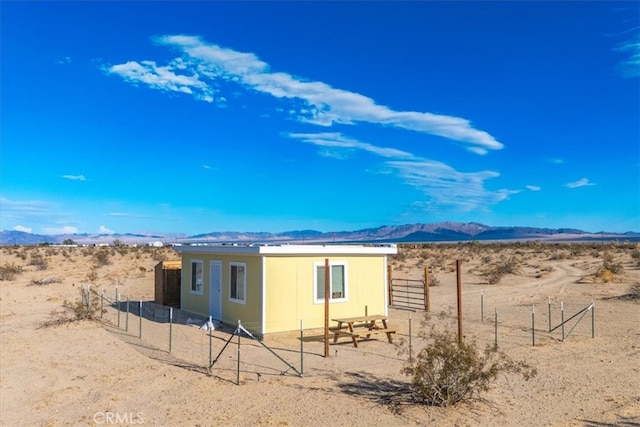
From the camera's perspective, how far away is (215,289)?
16359mm

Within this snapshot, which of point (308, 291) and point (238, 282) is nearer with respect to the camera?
point (308, 291)

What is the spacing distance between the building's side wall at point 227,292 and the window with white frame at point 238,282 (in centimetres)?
11

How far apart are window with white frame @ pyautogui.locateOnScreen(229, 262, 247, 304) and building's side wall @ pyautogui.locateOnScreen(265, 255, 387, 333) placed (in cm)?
109

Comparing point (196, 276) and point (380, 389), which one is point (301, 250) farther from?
point (380, 389)

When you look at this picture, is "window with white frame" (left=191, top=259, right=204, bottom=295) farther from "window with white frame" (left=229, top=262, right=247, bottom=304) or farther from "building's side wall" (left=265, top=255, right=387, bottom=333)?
"building's side wall" (left=265, top=255, right=387, bottom=333)

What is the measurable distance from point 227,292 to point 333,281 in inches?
132

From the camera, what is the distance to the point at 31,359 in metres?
11.3

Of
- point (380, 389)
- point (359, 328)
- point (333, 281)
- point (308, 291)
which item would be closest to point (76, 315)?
point (308, 291)

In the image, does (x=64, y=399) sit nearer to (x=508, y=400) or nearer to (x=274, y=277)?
(x=274, y=277)

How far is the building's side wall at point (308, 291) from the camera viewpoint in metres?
14.1

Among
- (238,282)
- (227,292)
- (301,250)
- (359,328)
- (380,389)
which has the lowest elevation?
(380,389)

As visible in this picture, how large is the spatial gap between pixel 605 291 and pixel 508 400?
18809 mm

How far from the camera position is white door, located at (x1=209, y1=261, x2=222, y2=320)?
16.1 metres

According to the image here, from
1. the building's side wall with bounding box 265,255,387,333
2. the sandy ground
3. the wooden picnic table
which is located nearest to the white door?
the sandy ground
